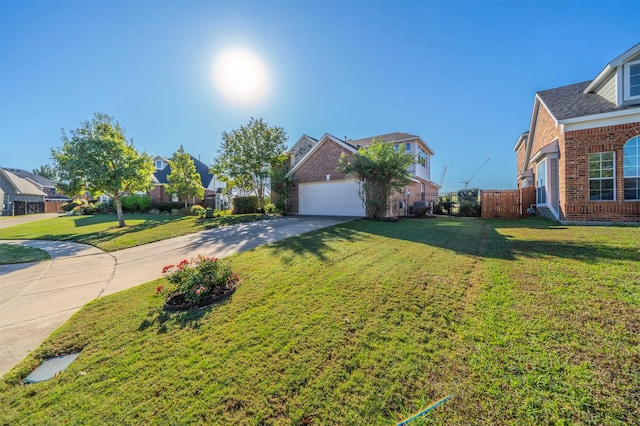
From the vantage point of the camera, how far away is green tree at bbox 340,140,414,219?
1259cm

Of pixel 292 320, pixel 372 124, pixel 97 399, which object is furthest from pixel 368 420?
pixel 372 124

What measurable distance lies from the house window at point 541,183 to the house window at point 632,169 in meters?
2.83

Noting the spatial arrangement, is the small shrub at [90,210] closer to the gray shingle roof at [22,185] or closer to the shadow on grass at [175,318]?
the gray shingle roof at [22,185]

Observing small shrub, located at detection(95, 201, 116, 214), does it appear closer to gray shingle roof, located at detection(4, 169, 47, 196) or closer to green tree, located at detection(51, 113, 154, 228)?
green tree, located at detection(51, 113, 154, 228)

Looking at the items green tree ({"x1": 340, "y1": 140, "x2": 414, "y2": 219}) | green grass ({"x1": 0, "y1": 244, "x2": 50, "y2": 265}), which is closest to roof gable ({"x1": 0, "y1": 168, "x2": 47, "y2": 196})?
green grass ({"x1": 0, "y1": 244, "x2": 50, "y2": 265})

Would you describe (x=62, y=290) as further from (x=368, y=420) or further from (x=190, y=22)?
(x=190, y=22)

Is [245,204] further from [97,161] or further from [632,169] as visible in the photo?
[632,169]

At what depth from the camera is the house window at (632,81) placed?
9406 millimetres

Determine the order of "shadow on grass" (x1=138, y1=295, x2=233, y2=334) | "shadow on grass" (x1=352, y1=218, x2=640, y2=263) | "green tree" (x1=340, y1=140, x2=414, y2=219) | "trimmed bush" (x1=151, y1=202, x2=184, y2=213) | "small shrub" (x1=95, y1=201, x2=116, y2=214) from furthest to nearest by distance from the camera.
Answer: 1. "trimmed bush" (x1=151, y1=202, x2=184, y2=213)
2. "small shrub" (x1=95, y1=201, x2=116, y2=214)
3. "green tree" (x1=340, y1=140, x2=414, y2=219)
4. "shadow on grass" (x1=352, y1=218, x2=640, y2=263)
5. "shadow on grass" (x1=138, y1=295, x2=233, y2=334)

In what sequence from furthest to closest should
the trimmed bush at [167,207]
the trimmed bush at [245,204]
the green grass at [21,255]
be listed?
the trimmed bush at [167,207], the trimmed bush at [245,204], the green grass at [21,255]

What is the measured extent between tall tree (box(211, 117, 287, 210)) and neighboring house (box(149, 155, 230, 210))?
856 centimetres

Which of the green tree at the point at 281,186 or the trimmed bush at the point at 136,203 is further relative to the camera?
the trimmed bush at the point at 136,203

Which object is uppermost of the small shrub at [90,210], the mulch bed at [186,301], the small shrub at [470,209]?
the small shrub at [90,210]

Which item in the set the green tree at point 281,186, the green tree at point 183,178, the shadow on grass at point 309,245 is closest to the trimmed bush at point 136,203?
the green tree at point 183,178
